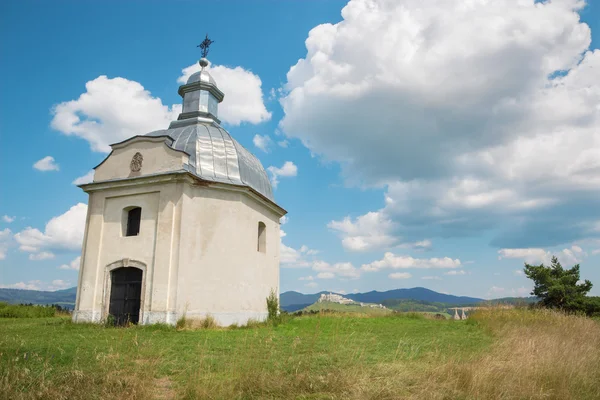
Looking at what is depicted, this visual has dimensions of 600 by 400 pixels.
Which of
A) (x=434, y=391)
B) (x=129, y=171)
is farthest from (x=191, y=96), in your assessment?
(x=434, y=391)

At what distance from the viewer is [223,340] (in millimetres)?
9797

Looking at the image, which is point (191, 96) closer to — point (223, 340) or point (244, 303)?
point (244, 303)

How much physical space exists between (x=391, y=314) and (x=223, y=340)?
1574 cm

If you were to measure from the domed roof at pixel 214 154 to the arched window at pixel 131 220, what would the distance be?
9.23 feet

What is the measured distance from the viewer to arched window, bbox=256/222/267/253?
17828 mm

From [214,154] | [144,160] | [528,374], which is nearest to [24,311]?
[144,160]

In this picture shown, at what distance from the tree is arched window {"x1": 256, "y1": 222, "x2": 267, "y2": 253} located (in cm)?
1655

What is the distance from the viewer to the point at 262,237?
18.0m

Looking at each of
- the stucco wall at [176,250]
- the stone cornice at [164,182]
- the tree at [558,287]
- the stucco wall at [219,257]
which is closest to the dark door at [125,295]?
the stucco wall at [176,250]

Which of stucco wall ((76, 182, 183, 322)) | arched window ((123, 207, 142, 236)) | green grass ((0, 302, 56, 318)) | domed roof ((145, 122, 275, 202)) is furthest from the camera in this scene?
green grass ((0, 302, 56, 318))

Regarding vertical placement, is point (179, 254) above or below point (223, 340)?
above

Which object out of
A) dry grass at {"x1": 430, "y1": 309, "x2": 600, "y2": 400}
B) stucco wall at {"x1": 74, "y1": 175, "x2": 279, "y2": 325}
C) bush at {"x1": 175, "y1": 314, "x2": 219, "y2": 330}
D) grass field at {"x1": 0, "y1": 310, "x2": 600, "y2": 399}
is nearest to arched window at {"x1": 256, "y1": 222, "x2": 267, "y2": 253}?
stucco wall at {"x1": 74, "y1": 175, "x2": 279, "y2": 325}

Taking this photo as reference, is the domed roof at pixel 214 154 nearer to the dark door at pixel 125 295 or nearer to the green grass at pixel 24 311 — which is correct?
the dark door at pixel 125 295

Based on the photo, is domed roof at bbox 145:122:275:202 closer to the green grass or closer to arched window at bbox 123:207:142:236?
arched window at bbox 123:207:142:236
